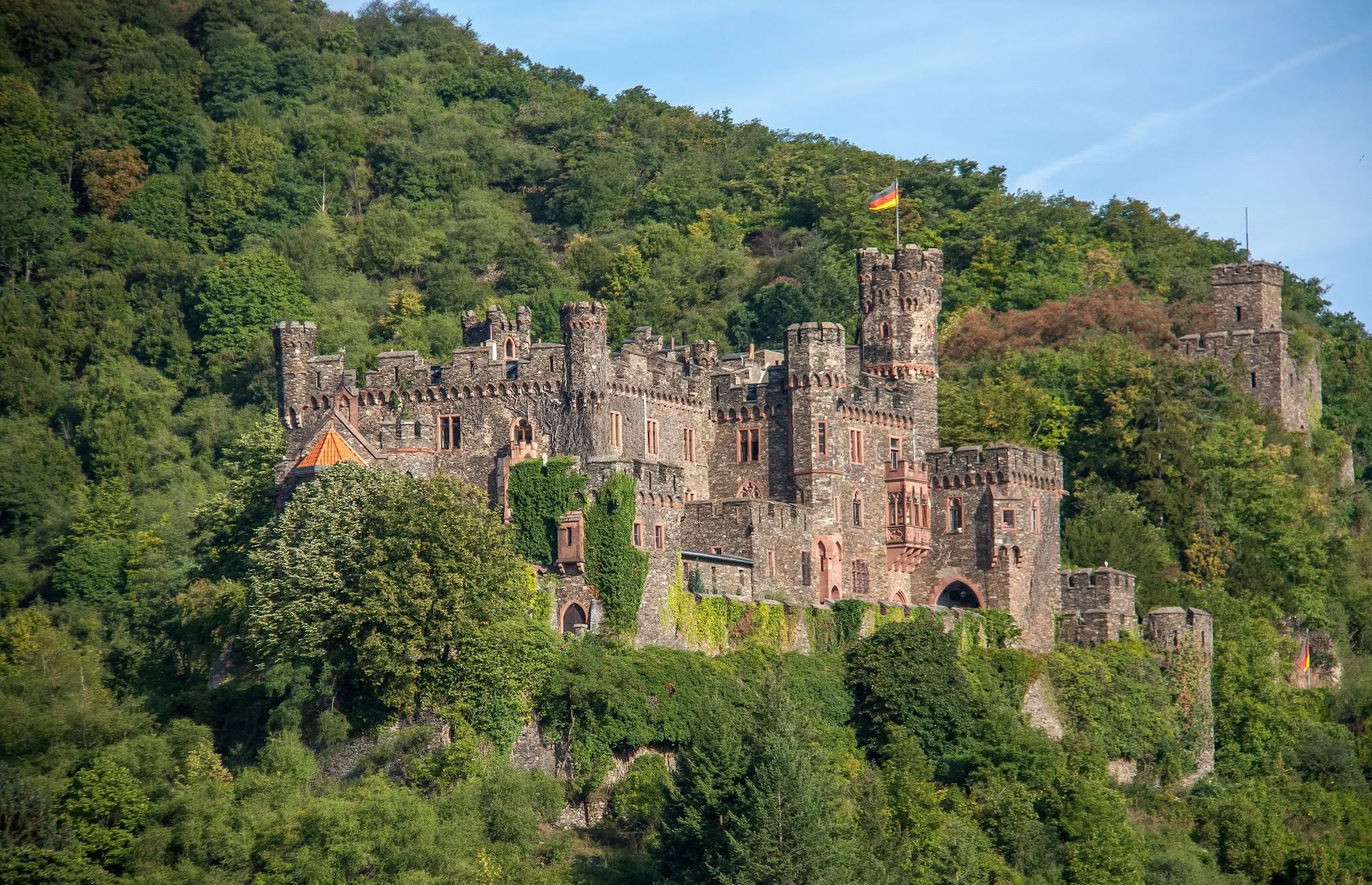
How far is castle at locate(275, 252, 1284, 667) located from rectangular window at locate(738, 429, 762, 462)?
0.23ft

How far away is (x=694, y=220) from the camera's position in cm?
12138

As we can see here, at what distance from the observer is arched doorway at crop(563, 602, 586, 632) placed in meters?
68.0

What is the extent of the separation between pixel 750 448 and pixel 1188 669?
16.7m

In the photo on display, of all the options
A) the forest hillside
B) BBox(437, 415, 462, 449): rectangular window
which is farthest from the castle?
the forest hillside

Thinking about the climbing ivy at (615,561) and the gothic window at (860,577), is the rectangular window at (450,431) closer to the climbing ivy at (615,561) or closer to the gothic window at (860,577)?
the climbing ivy at (615,561)

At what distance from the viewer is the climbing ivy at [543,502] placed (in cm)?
6912

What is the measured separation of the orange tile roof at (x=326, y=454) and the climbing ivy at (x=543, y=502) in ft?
16.5

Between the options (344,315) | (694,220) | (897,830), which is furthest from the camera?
(694,220)

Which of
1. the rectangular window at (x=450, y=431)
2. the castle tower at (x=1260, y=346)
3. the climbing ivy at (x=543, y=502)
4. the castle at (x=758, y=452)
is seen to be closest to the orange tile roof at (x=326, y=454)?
the castle at (x=758, y=452)

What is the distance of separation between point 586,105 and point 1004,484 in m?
65.4

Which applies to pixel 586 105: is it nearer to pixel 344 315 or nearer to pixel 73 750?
pixel 344 315

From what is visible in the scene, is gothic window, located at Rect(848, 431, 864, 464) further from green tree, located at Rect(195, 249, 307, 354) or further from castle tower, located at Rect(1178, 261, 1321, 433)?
green tree, located at Rect(195, 249, 307, 354)

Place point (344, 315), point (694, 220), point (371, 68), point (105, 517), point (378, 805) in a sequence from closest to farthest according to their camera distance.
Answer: point (378, 805) < point (105, 517) < point (344, 315) < point (694, 220) < point (371, 68)

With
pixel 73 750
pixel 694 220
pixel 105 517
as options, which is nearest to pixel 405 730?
A: pixel 73 750
